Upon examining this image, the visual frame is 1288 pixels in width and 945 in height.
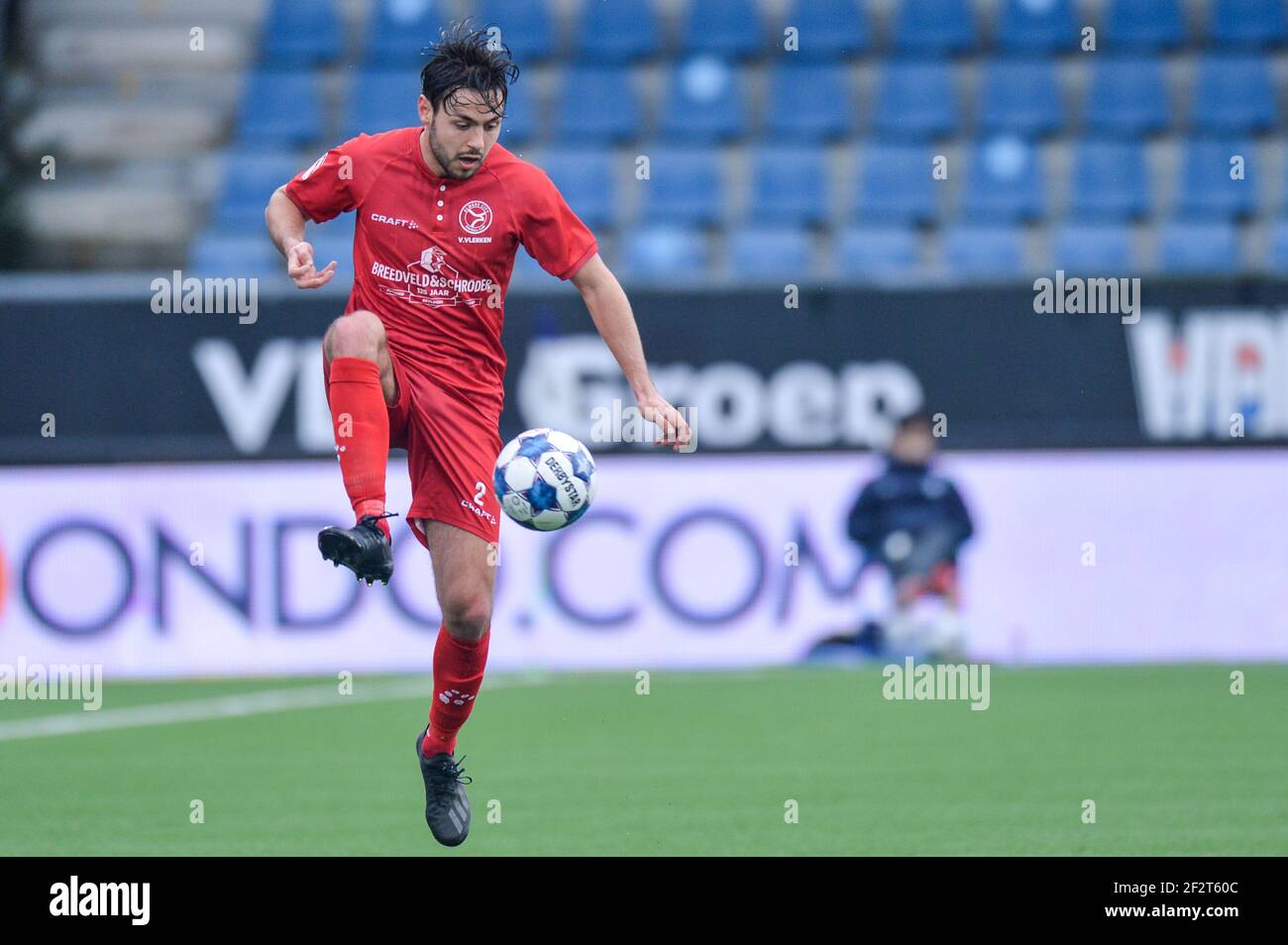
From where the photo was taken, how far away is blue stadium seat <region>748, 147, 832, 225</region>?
49.7 feet

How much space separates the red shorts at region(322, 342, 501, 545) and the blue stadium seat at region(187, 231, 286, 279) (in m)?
8.29

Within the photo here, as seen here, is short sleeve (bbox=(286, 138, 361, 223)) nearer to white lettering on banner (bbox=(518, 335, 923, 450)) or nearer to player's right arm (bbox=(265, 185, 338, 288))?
player's right arm (bbox=(265, 185, 338, 288))

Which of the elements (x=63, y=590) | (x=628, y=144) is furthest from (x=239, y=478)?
(x=628, y=144)

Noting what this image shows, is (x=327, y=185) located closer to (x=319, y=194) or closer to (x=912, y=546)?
(x=319, y=194)

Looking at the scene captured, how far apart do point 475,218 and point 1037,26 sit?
1113cm

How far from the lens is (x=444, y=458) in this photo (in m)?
6.50

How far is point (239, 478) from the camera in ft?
40.6

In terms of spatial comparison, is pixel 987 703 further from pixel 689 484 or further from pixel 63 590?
pixel 63 590

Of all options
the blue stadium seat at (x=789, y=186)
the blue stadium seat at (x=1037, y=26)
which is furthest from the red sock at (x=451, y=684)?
the blue stadium seat at (x=1037, y=26)

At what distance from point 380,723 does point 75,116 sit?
7.99 metres

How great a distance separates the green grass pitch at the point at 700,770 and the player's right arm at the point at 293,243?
1924 mm

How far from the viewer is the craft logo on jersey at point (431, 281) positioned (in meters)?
6.41
